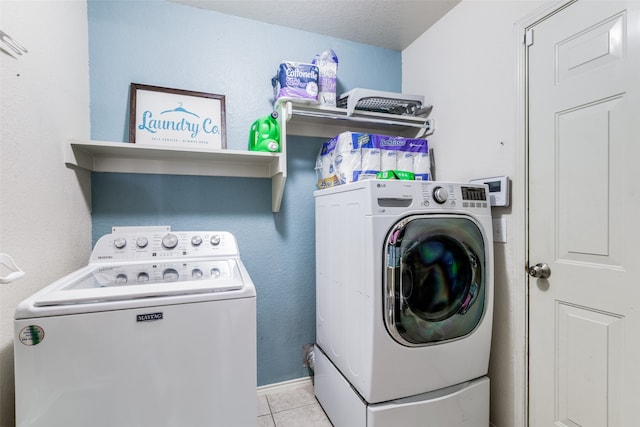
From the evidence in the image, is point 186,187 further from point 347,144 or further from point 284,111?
point 347,144

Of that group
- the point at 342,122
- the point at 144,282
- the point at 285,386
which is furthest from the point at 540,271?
the point at 144,282

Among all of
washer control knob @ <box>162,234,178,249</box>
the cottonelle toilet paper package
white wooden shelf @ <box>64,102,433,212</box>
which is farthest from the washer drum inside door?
washer control knob @ <box>162,234,178,249</box>

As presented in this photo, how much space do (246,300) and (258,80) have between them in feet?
4.92

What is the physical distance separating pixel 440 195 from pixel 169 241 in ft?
4.60

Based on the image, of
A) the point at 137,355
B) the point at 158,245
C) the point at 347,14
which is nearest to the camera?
the point at 137,355

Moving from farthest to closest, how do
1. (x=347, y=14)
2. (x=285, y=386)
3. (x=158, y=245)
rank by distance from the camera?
(x=285, y=386) < (x=347, y=14) < (x=158, y=245)

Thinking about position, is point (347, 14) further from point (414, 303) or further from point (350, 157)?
point (414, 303)

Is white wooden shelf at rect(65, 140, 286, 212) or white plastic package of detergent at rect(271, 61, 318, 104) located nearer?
white wooden shelf at rect(65, 140, 286, 212)

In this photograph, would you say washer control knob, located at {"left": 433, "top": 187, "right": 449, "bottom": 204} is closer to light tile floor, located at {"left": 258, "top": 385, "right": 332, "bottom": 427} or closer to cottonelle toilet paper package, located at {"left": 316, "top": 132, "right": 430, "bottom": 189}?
cottonelle toilet paper package, located at {"left": 316, "top": 132, "right": 430, "bottom": 189}

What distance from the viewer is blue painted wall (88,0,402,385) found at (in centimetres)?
169

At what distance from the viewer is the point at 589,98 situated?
47.5 inches

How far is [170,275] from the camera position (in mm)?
1342

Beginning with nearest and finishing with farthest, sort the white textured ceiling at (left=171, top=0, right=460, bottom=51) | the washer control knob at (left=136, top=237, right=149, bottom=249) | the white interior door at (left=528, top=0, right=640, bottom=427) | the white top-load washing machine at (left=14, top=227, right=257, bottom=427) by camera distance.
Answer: the white top-load washing machine at (left=14, top=227, right=257, bottom=427) → the white interior door at (left=528, top=0, right=640, bottom=427) → the washer control knob at (left=136, top=237, right=149, bottom=249) → the white textured ceiling at (left=171, top=0, right=460, bottom=51)

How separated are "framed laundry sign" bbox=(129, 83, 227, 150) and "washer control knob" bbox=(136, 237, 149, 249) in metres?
0.54
